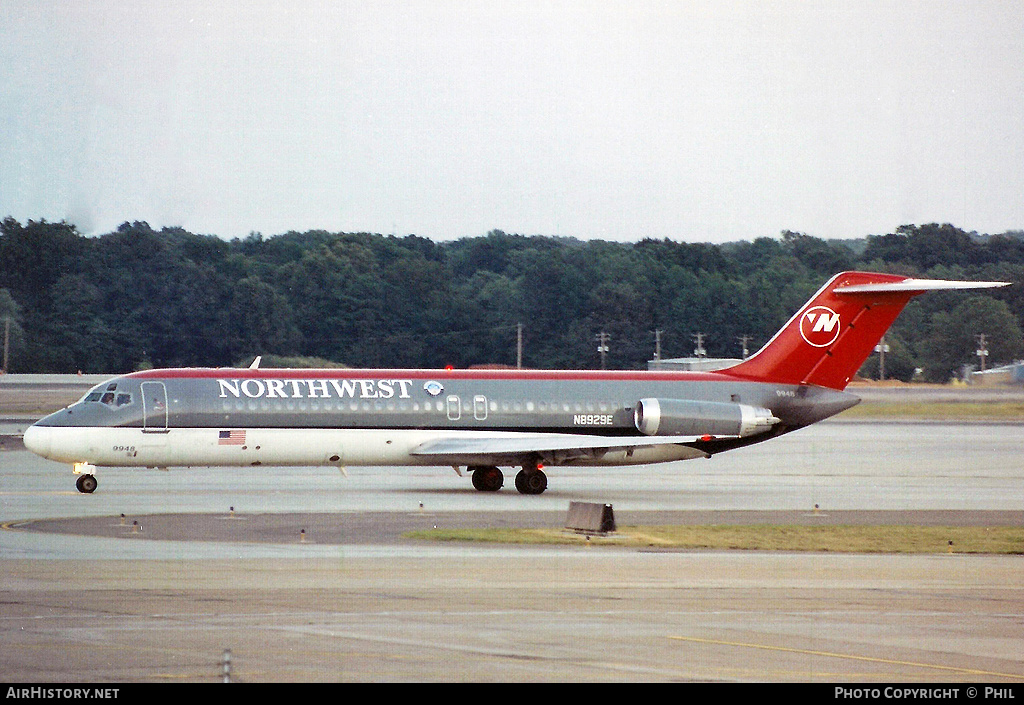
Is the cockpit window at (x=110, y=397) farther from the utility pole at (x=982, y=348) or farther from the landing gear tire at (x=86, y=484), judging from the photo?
the utility pole at (x=982, y=348)

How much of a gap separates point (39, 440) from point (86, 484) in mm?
1713

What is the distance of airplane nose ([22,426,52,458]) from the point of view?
1529 inches

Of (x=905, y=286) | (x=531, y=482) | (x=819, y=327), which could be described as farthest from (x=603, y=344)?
(x=531, y=482)

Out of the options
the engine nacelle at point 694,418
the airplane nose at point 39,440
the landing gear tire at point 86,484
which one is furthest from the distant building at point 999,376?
the airplane nose at point 39,440

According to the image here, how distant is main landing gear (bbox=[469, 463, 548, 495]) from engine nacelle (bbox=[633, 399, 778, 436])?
11.3 ft

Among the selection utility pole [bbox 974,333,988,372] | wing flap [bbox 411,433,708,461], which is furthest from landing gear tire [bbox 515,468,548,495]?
utility pole [bbox 974,333,988,372]

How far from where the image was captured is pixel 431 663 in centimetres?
1616

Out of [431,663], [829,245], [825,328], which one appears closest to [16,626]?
[431,663]

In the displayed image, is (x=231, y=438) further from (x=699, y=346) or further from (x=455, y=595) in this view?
(x=699, y=346)

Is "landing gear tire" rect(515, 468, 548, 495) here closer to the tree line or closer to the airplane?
the airplane

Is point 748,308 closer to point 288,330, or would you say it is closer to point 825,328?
point 288,330

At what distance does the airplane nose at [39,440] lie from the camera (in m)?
38.8

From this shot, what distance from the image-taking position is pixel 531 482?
42.1 metres
